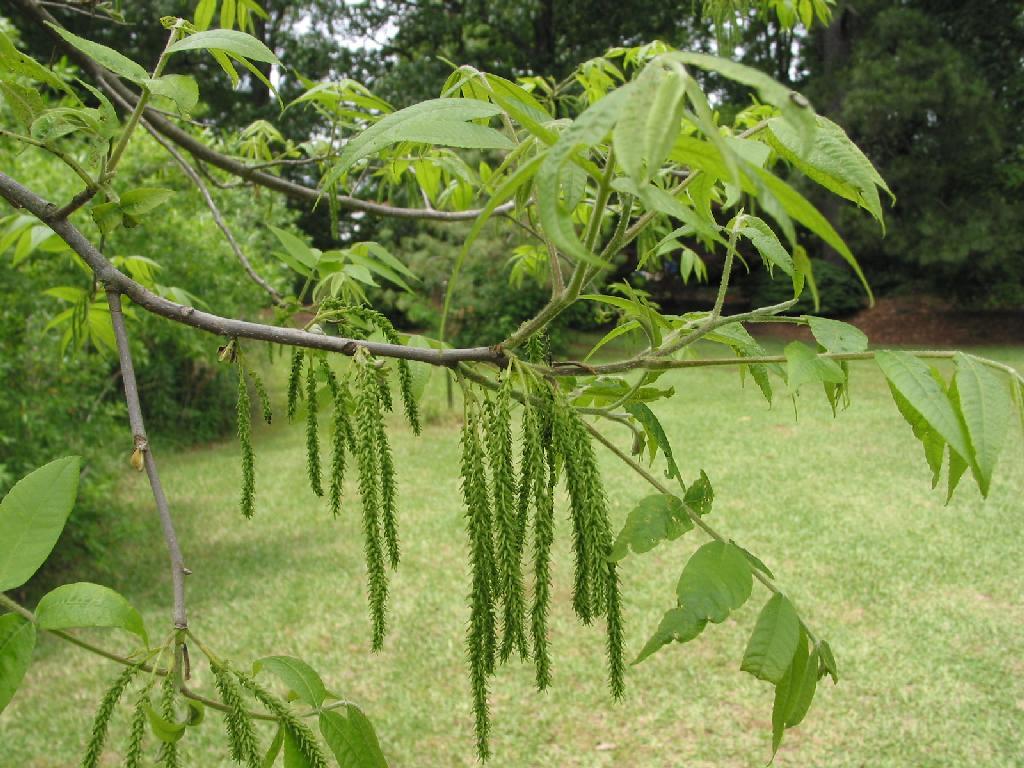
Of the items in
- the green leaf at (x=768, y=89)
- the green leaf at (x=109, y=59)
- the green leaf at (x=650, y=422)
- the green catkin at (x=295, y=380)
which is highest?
the green leaf at (x=109, y=59)

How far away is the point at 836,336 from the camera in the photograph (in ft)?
2.94

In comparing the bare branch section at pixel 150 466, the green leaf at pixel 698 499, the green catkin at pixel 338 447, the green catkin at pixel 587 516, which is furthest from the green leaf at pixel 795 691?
the bare branch section at pixel 150 466

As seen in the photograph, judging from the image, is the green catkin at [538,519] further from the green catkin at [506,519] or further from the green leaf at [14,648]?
the green leaf at [14,648]

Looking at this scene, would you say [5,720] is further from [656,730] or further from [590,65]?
[590,65]

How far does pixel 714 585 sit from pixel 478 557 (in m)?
0.30

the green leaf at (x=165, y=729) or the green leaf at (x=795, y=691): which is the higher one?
the green leaf at (x=165, y=729)

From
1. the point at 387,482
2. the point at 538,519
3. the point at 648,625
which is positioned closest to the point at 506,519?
the point at 538,519

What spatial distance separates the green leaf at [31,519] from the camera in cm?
81

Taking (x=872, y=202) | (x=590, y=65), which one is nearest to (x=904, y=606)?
(x=590, y=65)

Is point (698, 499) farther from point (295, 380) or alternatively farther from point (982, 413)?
point (295, 380)

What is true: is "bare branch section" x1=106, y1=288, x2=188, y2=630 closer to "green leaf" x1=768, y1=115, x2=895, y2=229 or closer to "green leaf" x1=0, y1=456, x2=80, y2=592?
"green leaf" x1=0, y1=456, x2=80, y2=592

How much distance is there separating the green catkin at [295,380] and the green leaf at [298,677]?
33 cm

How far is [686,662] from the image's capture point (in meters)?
4.12

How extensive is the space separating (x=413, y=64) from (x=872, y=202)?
14.8 m
